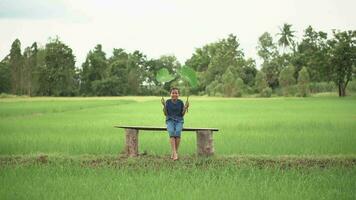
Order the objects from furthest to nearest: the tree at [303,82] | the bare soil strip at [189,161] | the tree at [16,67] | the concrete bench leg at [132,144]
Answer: the tree at [303,82], the tree at [16,67], the concrete bench leg at [132,144], the bare soil strip at [189,161]

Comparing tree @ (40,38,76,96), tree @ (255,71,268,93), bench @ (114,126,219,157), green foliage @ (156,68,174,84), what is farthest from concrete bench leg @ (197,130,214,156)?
tree @ (255,71,268,93)

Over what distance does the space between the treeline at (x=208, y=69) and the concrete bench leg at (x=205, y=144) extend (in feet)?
44.4

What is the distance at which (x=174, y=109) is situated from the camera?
6492 mm

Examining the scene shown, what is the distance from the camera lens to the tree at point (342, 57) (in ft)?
78.5

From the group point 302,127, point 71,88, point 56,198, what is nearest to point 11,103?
point 71,88

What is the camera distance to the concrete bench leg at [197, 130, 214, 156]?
6543mm

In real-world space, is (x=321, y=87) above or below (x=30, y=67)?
below

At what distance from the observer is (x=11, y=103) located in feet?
74.2

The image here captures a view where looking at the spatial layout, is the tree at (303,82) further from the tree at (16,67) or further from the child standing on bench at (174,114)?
the child standing on bench at (174,114)

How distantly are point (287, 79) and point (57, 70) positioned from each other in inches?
550

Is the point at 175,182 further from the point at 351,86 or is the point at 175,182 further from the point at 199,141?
the point at 351,86

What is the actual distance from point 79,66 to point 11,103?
10501 millimetres

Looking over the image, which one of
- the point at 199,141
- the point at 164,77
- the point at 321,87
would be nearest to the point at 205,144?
the point at 199,141

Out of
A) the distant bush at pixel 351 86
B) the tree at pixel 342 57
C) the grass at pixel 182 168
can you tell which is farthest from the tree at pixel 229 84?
the grass at pixel 182 168
